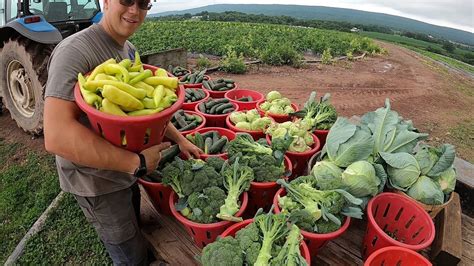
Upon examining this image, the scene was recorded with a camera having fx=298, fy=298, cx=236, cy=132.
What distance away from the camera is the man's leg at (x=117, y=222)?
213cm

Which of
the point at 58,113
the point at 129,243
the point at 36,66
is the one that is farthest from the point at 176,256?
the point at 36,66

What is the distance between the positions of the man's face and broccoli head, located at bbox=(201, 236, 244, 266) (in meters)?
1.45

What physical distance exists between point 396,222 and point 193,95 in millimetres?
3290

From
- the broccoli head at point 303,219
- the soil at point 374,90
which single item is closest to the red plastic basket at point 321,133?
the broccoli head at point 303,219

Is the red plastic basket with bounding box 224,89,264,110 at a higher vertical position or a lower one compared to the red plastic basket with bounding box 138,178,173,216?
higher

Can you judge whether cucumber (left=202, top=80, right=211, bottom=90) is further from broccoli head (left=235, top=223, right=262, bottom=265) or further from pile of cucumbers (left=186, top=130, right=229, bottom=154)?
broccoli head (left=235, top=223, right=262, bottom=265)

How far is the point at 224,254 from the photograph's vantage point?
165 centimetres

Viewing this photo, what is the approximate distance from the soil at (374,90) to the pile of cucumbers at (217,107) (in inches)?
118

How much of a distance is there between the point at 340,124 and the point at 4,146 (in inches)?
210

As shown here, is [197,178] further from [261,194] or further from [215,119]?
[215,119]

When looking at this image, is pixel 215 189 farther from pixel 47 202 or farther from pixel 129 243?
pixel 47 202

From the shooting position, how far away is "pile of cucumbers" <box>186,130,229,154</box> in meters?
2.96

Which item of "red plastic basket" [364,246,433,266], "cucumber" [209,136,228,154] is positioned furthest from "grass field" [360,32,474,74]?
"red plastic basket" [364,246,433,266]

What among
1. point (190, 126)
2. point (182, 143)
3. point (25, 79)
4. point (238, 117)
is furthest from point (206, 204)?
point (25, 79)
